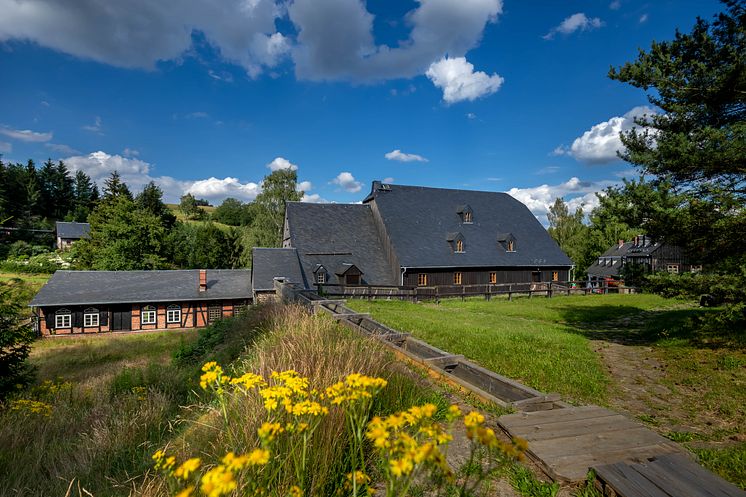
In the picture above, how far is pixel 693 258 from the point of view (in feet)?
26.7

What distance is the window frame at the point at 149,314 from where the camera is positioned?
28438 millimetres

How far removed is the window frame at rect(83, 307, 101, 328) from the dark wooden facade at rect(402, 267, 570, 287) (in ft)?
77.6

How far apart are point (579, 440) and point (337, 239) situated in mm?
25344

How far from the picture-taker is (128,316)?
92.2 feet

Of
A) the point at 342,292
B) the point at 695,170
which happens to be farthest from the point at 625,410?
the point at 342,292

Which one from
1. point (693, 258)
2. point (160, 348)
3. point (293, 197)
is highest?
point (293, 197)

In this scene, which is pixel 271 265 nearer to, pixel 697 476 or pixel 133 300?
pixel 133 300

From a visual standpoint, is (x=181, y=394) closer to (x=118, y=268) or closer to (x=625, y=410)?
(x=625, y=410)

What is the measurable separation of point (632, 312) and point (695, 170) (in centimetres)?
1044

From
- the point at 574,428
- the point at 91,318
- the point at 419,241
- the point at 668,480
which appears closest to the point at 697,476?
the point at 668,480

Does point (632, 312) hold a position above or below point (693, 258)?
below

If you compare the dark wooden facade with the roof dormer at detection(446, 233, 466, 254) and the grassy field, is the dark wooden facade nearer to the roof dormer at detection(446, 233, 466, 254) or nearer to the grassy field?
the roof dormer at detection(446, 233, 466, 254)

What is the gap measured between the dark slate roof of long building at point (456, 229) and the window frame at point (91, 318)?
23.1m

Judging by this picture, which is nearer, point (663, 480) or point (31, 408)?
point (663, 480)
